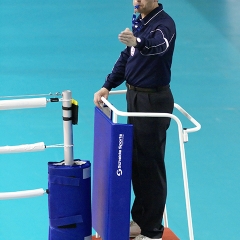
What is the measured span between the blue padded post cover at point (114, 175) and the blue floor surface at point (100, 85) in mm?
1390

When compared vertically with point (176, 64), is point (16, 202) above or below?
below

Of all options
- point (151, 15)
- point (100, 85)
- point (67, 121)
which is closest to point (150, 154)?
point (67, 121)

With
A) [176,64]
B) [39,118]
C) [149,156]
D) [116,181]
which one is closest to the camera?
[116,181]

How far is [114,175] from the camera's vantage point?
4.23 meters

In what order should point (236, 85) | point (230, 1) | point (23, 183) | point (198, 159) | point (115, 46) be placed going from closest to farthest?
point (23, 183) < point (198, 159) < point (236, 85) < point (115, 46) < point (230, 1)

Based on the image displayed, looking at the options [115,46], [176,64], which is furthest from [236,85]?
[115,46]

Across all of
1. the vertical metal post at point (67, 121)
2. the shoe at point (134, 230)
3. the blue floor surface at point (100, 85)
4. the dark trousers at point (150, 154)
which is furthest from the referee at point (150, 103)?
the blue floor surface at point (100, 85)

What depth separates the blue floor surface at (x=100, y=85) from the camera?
6.07 meters

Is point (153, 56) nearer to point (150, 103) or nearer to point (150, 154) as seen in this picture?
point (150, 103)

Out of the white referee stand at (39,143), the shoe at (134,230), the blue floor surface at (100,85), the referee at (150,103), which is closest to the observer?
the white referee stand at (39,143)

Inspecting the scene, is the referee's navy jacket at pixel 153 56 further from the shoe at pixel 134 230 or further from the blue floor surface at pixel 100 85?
the blue floor surface at pixel 100 85

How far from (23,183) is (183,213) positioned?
5.24 feet

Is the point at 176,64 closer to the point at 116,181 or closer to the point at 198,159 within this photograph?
the point at 198,159

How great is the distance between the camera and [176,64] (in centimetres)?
988
